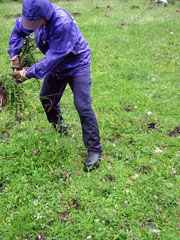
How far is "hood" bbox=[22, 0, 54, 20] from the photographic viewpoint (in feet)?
8.42

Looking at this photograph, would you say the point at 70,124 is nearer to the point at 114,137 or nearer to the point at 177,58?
the point at 114,137

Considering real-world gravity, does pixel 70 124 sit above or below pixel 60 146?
below

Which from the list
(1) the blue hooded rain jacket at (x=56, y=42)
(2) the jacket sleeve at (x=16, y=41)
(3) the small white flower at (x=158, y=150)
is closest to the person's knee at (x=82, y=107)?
(1) the blue hooded rain jacket at (x=56, y=42)

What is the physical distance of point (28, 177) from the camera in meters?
3.37

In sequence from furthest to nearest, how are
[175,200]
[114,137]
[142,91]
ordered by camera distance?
[142,91], [114,137], [175,200]

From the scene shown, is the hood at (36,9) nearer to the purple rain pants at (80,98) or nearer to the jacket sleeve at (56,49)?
the jacket sleeve at (56,49)

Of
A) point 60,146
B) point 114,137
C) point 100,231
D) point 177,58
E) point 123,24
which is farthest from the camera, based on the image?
point 123,24

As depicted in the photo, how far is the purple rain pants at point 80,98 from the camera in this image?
10.9 ft

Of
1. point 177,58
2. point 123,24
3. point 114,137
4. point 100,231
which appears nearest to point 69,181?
point 100,231

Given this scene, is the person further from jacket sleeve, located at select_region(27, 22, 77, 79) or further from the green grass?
the green grass

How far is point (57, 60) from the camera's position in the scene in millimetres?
2881

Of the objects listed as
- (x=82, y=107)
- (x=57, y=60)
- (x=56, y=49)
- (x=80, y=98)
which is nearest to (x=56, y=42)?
(x=56, y=49)

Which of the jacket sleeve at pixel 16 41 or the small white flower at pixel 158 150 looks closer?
the jacket sleeve at pixel 16 41

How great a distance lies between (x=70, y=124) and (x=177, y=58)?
4.83 metres
